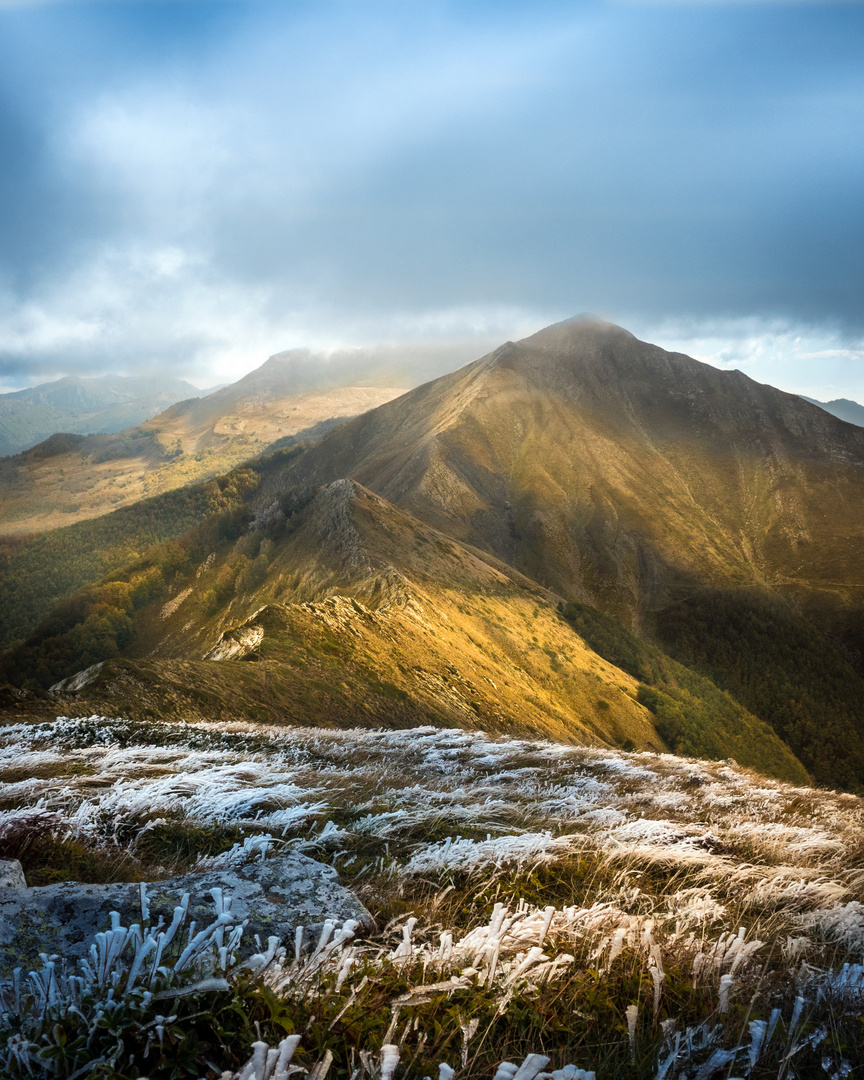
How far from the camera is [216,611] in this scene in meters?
47.9

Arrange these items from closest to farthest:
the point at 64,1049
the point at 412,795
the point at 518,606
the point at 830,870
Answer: the point at 64,1049 → the point at 830,870 → the point at 412,795 → the point at 518,606

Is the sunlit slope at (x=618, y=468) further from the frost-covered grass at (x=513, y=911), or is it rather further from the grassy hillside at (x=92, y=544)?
the frost-covered grass at (x=513, y=911)

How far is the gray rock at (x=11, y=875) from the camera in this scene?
275cm

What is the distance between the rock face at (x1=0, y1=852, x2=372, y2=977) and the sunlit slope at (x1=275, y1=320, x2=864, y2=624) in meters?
80.1

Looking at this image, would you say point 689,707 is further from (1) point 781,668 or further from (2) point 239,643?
(2) point 239,643

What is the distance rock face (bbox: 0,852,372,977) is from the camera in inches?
91.6

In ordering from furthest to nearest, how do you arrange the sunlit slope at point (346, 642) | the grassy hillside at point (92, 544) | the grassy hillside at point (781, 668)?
the grassy hillside at point (92, 544) → the grassy hillside at point (781, 668) → the sunlit slope at point (346, 642)

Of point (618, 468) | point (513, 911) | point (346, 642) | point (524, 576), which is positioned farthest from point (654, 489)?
point (513, 911)

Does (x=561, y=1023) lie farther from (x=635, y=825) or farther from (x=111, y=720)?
(x=111, y=720)

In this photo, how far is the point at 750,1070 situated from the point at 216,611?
5004 cm

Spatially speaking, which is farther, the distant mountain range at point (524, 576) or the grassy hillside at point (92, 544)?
the grassy hillside at point (92, 544)

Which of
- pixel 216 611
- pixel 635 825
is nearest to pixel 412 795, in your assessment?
pixel 635 825

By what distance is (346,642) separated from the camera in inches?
944

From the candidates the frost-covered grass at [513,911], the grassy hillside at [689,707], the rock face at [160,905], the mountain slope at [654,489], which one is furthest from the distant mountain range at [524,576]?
the rock face at [160,905]
